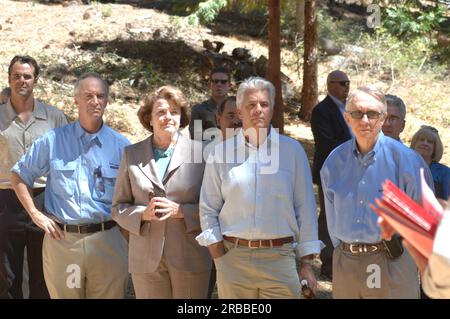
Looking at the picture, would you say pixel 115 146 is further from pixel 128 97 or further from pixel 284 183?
pixel 128 97

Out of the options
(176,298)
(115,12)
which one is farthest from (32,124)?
(115,12)

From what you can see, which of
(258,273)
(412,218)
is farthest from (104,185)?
(412,218)

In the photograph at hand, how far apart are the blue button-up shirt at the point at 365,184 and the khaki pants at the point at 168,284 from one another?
939mm

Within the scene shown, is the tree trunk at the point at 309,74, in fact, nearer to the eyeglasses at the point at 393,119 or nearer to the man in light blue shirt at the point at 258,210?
the eyeglasses at the point at 393,119

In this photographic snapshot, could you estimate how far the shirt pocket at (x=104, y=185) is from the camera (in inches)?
205

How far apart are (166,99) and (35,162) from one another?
3.47 ft

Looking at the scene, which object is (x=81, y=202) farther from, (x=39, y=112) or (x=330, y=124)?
(x=330, y=124)

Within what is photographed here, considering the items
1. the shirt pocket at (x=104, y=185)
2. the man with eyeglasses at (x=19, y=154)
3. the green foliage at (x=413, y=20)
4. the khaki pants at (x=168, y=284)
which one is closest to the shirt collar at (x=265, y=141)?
the khaki pants at (x=168, y=284)

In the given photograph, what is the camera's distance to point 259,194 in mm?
4613

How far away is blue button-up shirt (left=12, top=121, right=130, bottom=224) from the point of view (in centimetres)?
515

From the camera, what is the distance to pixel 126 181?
16.5 feet

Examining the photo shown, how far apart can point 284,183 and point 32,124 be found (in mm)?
2584

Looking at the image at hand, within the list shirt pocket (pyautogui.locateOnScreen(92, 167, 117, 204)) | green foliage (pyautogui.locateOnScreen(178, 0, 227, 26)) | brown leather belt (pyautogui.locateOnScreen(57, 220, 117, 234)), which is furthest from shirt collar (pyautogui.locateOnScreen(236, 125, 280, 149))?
green foliage (pyautogui.locateOnScreen(178, 0, 227, 26))

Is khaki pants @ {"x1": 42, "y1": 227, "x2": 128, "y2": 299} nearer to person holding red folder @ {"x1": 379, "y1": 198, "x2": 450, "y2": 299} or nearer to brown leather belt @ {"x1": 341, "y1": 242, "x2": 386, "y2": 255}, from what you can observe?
brown leather belt @ {"x1": 341, "y1": 242, "x2": 386, "y2": 255}
